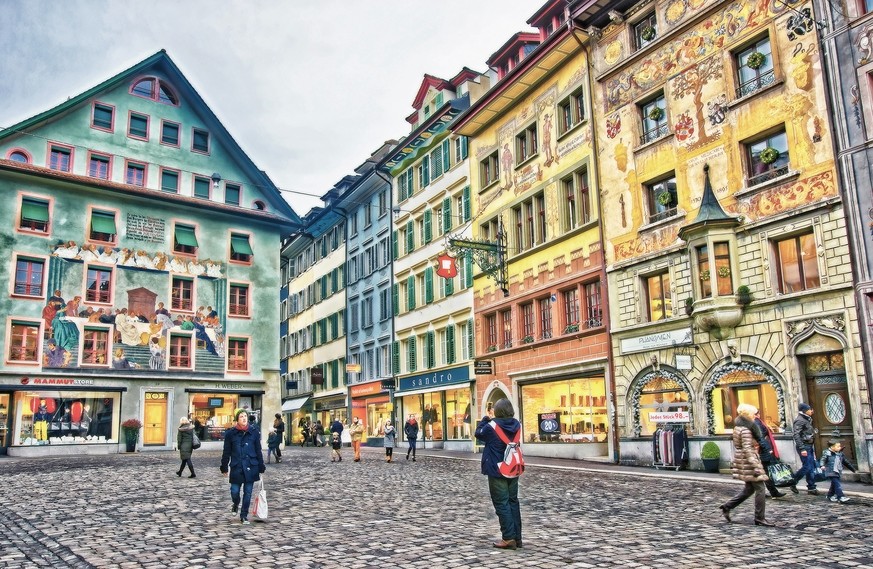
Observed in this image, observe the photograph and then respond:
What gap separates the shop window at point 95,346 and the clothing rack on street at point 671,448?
26878mm

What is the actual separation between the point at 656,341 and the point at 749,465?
12.9m

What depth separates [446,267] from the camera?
3341 centimetres

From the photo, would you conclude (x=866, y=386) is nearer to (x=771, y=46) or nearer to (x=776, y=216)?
(x=776, y=216)

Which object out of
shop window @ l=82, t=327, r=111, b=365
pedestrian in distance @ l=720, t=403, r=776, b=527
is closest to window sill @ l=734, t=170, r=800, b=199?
pedestrian in distance @ l=720, t=403, r=776, b=527

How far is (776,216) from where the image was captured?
19.9m

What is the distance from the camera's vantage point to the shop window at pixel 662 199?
23.7m

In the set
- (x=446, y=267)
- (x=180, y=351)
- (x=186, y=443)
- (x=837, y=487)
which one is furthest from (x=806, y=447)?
(x=180, y=351)

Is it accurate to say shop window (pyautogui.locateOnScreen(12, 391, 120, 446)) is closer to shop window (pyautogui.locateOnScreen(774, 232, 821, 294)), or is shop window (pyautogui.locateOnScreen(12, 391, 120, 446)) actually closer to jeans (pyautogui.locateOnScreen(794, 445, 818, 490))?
shop window (pyautogui.locateOnScreen(774, 232, 821, 294))

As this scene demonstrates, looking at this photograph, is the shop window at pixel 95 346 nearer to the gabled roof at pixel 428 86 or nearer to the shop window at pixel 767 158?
the gabled roof at pixel 428 86

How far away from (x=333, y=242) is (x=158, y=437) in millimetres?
20684

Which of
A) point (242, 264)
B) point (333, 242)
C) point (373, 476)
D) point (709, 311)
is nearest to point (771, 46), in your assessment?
point (709, 311)

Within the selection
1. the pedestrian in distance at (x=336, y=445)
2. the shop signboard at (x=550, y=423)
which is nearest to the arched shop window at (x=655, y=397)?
the shop signboard at (x=550, y=423)

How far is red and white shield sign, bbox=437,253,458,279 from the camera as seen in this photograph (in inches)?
1308

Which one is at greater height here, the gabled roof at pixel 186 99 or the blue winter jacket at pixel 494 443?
the gabled roof at pixel 186 99
